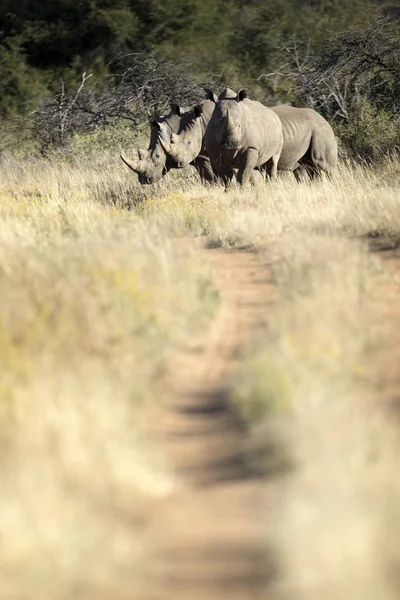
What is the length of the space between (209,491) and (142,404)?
0.80 m

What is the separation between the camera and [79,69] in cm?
2588

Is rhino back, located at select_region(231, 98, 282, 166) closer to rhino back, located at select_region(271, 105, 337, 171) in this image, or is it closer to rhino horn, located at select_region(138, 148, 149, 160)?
rhino back, located at select_region(271, 105, 337, 171)

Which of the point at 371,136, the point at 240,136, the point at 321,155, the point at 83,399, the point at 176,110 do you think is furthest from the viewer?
the point at 371,136

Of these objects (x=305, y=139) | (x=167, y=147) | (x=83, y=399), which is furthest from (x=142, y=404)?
(x=305, y=139)

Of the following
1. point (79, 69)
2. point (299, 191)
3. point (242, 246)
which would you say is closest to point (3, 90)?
point (79, 69)

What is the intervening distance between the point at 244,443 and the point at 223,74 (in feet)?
67.6

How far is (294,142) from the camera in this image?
14.5 meters


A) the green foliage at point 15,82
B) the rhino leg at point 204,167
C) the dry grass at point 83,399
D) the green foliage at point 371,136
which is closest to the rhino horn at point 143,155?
the rhino leg at point 204,167

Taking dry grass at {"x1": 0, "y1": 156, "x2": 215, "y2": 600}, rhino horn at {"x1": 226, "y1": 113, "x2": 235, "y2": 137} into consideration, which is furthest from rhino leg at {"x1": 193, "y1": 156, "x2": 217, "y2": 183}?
dry grass at {"x1": 0, "y1": 156, "x2": 215, "y2": 600}

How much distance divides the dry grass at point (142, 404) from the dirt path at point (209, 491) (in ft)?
0.34

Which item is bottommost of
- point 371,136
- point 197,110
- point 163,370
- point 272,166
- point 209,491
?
point 209,491

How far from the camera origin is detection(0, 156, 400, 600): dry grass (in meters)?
2.97

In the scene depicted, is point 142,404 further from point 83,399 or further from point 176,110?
point 176,110

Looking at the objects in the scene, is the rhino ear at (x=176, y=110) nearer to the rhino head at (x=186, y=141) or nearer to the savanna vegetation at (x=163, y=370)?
the rhino head at (x=186, y=141)
